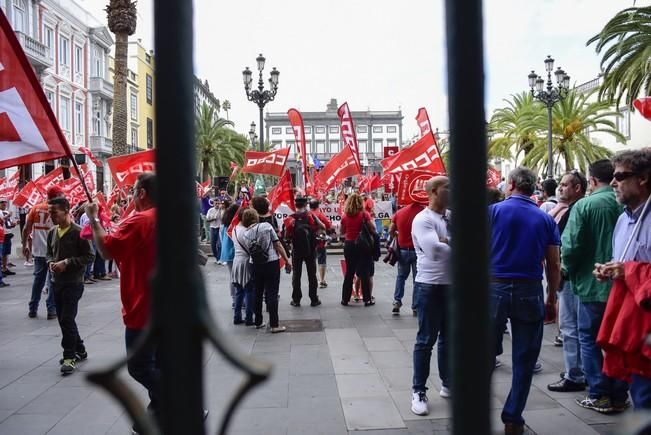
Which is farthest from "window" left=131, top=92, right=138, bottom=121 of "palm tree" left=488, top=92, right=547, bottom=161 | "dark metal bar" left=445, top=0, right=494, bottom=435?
"dark metal bar" left=445, top=0, right=494, bottom=435

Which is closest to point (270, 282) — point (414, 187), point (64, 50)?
point (414, 187)

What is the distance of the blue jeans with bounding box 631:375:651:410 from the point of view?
2904mm

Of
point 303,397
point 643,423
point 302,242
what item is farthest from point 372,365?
point 643,423

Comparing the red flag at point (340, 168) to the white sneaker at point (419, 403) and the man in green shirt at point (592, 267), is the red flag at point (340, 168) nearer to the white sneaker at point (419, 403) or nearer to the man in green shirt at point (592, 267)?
the man in green shirt at point (592, 267)

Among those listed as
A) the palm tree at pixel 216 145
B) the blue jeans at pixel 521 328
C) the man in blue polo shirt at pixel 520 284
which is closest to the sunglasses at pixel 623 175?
the man in blue polo shirt at pixel 520 284

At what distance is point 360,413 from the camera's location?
4.65m

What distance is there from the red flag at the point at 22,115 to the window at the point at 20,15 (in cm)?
3050

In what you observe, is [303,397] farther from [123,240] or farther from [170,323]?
[170,323]

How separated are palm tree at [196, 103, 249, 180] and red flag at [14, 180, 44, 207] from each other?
29057 mm

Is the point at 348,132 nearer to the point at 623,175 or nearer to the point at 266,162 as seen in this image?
the point at 266,162

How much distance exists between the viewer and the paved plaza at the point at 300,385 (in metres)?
4.39

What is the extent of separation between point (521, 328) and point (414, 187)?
4.05m

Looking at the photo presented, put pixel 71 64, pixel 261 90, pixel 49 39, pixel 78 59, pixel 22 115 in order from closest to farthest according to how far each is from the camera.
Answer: pixel 22 115 → pixel 261 90 → pixel 49 39 → pixel 71 64 → pixel 78 59

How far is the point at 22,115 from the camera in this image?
3.55 m
